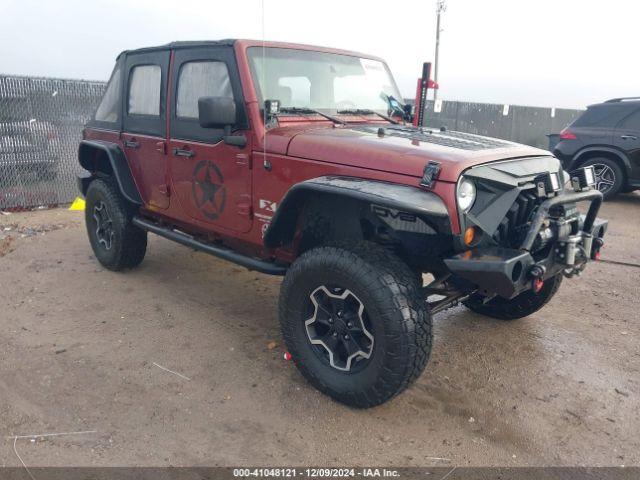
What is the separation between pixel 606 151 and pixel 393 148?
7634 millimetres

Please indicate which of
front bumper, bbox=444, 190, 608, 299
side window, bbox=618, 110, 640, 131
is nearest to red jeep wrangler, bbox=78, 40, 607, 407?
front bumper, bbox=444, 190, 608, 299

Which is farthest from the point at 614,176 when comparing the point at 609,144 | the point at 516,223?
the point at 516,223

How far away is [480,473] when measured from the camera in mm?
2609

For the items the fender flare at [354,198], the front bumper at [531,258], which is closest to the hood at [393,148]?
the fender flare at [354,198]

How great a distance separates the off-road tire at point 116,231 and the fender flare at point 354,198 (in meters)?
2.09

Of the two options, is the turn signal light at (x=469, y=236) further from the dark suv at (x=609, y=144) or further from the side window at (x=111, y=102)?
the dark suv at (x=609, y=144)

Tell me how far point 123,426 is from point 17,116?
6.41 m

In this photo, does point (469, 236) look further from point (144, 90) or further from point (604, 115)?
point (604, 115)

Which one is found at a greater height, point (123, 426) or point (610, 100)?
point (610, 100)

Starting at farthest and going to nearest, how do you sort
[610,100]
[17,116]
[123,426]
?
[610,100] → [17,116] → [123,426]

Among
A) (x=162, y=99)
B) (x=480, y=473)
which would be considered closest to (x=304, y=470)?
(x=480, y=473)

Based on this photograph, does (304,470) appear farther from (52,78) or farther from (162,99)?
(52,78)

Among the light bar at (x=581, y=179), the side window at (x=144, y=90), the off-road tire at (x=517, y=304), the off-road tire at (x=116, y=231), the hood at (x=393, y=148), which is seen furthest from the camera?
the off-road tire at (x=116, y=231)

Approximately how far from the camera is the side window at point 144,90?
4422 millimetres
